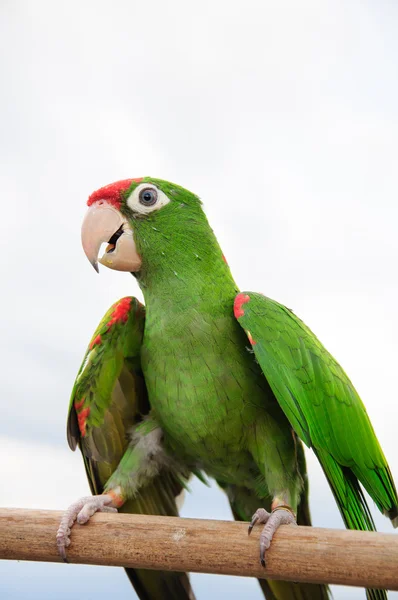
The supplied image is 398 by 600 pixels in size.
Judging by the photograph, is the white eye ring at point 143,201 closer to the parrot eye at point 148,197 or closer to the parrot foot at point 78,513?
the parrot eye at point 148,197

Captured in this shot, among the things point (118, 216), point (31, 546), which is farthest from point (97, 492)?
point (118, 216)

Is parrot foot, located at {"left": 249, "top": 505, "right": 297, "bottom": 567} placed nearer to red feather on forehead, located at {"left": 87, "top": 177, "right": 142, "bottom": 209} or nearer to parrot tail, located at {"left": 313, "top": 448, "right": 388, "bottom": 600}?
parrot tail, located at {"left": 313, "top": 448, "right": 388, "bottom": 600}

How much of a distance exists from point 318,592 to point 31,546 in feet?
2.80

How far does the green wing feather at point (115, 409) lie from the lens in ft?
5.93

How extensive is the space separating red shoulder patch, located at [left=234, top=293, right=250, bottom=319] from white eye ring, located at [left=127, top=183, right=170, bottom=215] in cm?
35

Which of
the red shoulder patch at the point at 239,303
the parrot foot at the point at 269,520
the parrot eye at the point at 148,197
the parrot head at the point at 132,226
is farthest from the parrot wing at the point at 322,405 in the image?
the parrot eye at the point at 148,197

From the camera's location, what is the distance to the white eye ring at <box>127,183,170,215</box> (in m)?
1.70

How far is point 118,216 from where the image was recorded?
5.61ft

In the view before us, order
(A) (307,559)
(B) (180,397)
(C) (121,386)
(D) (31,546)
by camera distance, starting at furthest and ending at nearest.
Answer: (C) (121,386) → (B) (180,397) → (D) (31,546) → (A) (307,559)

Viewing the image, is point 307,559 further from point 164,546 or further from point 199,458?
point 199,458

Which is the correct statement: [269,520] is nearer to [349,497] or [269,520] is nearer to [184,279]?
[349,497]

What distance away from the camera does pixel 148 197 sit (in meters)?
1.71

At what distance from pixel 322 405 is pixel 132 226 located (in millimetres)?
731

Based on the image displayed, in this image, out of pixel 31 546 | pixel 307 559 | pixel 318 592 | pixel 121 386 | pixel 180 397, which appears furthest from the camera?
pixel 121 386
